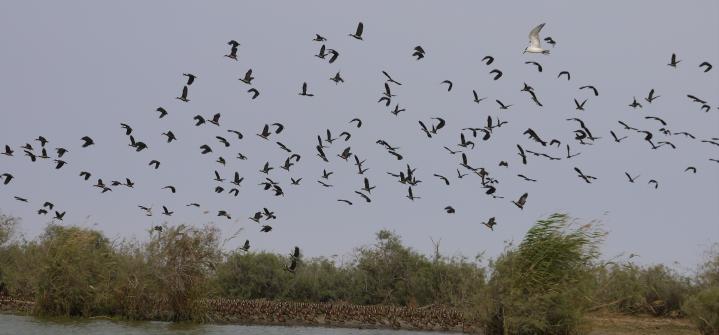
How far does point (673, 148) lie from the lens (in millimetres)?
27906

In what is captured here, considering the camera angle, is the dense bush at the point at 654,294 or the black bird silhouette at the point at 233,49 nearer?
the black bird silhouette at the point at 233,49

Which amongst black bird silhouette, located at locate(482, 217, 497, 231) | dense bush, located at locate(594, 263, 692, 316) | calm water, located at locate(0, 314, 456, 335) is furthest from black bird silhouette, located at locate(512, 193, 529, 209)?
dense bush, located at locate(594, 263, 692, 316)

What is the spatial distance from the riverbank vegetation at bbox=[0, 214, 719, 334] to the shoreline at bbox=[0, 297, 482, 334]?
173 cm

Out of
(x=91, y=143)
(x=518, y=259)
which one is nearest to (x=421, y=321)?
(x=518, y=259)

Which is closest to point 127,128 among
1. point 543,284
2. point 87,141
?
point 87,141

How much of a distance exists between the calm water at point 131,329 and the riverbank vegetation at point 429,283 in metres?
1.88

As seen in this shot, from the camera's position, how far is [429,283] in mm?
56969

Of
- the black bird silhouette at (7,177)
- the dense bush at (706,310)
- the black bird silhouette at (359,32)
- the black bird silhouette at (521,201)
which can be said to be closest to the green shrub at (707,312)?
the dense bush at (706,310)

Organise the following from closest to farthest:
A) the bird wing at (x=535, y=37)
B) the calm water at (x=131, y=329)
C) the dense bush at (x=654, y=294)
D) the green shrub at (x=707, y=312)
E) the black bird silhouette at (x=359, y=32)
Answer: the black bird silhouette at (x=359, y=32), the bird wing at (x=535, y=37), the calm water at (x=131, y=329), the green shrub at (x=707, y=312), the dense bush at (x=654, y=294)

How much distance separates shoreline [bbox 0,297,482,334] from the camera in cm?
4122

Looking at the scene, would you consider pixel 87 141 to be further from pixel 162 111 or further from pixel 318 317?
pixel 318 317

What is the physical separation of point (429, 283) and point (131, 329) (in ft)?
93.3

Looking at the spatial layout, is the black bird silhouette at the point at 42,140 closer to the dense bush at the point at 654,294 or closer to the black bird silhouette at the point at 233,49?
the black bird silhouette at the point at 233,49

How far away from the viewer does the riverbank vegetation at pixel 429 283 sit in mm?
30109
